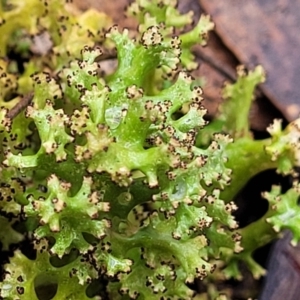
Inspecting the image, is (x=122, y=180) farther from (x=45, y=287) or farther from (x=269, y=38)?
(x=269, y=38)

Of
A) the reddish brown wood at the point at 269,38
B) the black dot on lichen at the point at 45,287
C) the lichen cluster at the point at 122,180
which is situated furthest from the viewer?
the reddish brown wood at the point at 269,38

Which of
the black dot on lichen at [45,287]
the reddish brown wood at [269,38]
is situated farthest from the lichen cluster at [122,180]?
the reddish brown wood at [269,38]

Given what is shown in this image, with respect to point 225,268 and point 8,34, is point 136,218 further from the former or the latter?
point 8,34

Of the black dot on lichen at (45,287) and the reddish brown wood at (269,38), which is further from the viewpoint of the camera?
the reddish brown wood at (269,38)

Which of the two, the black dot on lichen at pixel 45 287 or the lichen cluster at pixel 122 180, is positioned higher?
the lichen cluster at pixel 122 180

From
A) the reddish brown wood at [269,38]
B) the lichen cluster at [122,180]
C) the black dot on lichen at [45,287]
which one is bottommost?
the black dot on lichen at [45,287]

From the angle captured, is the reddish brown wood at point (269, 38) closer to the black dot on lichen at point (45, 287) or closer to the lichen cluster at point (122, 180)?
the lichen cluster at point (122, 180)

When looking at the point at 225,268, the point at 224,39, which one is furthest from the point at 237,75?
the point at 225,268

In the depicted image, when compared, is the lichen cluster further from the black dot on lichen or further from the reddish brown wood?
the reddish brown wood

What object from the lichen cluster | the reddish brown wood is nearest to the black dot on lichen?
the lichen cluster
